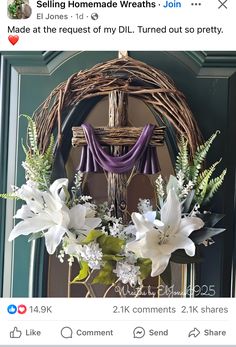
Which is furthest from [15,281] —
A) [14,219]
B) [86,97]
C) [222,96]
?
[222,96]

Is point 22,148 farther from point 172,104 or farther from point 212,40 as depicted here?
point 212,40

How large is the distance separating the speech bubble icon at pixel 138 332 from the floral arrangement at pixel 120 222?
0.25 feet

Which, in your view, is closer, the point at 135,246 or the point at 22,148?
the point at 135,246

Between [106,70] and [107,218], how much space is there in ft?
0.84

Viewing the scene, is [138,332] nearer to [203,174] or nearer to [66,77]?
[203,174]

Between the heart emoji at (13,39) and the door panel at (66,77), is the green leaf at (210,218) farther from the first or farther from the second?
the heart emoji at (13,39)

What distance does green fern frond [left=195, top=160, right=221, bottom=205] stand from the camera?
746 mm

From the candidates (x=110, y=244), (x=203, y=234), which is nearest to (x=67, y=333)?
(x=110, y=244)

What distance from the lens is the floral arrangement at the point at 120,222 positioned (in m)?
0.73

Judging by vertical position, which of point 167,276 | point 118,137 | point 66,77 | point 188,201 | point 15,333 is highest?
point 66,77

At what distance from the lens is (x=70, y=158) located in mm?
810

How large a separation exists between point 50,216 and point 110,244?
4.3 inches

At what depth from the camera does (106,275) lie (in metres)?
0.77

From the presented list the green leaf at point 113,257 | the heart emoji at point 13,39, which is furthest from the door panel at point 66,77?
the green leaf at point 113,257
